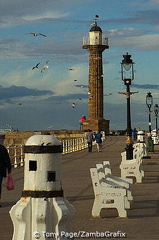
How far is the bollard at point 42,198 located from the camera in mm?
6816

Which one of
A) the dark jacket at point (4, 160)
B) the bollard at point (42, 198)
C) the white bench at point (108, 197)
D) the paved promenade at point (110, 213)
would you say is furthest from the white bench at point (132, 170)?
the bollard at point (42, 198)

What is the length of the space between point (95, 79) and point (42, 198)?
103900 millimetres

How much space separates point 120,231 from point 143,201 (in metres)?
4.17

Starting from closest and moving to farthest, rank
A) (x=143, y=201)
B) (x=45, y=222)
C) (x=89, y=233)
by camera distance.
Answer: (x=45, y=222) → (x=89, y=233) → (x=143, y=201)

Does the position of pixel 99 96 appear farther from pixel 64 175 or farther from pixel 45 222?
pixel 45 222

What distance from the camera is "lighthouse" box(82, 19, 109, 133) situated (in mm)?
108438

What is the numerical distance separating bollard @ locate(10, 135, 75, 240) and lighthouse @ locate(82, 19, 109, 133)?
100662 mm

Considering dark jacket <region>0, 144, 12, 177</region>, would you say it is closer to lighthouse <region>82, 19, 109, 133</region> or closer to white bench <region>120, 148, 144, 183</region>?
white bench <region>120, 148, 144, 183</region>

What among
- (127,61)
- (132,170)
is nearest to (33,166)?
(132,170)

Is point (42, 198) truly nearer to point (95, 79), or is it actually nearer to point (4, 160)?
point (4, 160)

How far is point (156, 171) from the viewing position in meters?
23.8

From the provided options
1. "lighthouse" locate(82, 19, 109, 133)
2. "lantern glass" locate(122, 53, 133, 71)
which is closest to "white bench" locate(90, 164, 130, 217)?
"lantern glass" locate(122, 53, 133, 71)

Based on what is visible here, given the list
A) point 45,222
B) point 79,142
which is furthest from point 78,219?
point 79,142

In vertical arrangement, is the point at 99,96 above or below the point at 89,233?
above
